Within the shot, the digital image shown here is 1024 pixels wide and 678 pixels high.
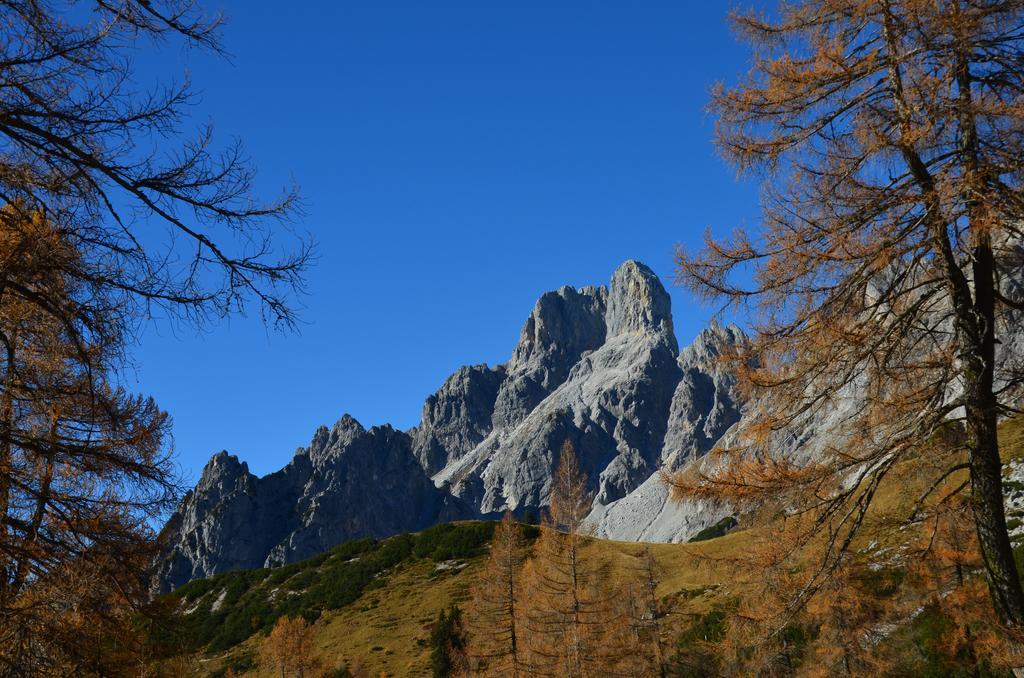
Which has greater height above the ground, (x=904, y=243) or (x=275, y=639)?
(x=904, y=243)

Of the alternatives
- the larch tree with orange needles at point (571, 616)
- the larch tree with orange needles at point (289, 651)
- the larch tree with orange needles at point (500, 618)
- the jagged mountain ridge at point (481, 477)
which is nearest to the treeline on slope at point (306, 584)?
the larch tree with orange needles at point (289, 651)

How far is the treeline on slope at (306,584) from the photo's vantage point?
41.3 metres

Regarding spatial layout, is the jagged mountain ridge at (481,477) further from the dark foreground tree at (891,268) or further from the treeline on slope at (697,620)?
the dark foreground tree at (891,268)

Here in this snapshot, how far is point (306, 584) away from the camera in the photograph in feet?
155

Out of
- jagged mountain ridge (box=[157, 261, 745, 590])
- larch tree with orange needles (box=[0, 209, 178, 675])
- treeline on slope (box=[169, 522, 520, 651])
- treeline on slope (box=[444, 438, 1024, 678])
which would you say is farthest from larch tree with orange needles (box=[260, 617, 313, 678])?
jagged mountain ridge (box=[157, 261, 745, 590])

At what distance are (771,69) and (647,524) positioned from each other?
400 ft

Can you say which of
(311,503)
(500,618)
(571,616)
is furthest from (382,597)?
(311,503)

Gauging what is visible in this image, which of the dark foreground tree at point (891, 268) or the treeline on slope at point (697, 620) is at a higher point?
the dark foreground tree at point (891, 268)

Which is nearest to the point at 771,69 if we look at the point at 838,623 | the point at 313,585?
the point at 838,623

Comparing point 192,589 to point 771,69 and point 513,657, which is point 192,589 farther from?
point 771,69

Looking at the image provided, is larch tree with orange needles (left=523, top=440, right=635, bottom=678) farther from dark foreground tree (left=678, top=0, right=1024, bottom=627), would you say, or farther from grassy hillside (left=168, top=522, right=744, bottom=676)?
dark foreground tree (left=678, top=0, right=1024, bottom=627)

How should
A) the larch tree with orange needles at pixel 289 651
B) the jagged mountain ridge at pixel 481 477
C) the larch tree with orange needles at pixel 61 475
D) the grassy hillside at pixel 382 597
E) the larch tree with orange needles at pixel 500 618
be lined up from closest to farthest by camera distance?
the larch tree with orange needles at pixel 61 475 < the larch tree with orange needles at pixel 500 618 < the larch tree with orange needles at pixel 289 651 < the grassy hillside at pixel 382 597 < the jagged mountain ridge at pixel 481 477

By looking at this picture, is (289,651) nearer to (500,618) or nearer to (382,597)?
(500,618)

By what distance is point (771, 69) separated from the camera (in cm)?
693
